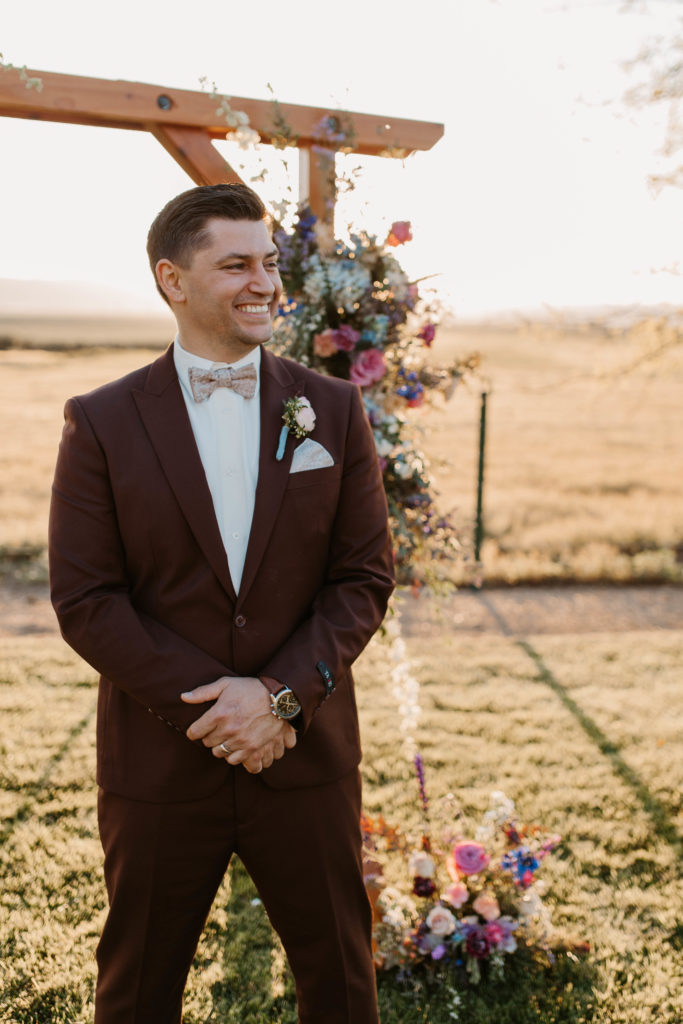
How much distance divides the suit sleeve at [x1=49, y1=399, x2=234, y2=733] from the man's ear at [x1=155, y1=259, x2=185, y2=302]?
38cm

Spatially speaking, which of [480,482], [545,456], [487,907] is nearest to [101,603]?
[487,907]

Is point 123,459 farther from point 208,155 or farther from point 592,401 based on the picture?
point 592,401

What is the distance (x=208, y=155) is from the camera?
2973mm

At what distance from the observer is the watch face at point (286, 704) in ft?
6.18

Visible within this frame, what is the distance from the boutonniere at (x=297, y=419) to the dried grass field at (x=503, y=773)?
1415mm

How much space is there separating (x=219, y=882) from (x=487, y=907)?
1237 mm

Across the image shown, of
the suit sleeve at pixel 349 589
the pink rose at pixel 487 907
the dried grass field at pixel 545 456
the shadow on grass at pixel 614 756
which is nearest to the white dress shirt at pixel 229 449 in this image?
the suit sleeve at pixel 349 589

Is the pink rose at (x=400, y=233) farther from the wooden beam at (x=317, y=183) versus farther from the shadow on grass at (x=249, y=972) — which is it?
the shadow on grass at (x=249, y=972)

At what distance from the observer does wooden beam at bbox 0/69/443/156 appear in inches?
109

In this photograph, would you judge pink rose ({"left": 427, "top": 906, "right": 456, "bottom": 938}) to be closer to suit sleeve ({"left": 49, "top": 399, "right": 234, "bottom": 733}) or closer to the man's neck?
suit sleeve ({"left": 49, "top": 399, "right": 234, "bottom": 733})

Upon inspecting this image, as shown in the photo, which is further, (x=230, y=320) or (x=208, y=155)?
(x=208, y=155)

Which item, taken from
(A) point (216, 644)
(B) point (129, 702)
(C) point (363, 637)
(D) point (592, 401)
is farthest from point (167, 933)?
(D) point (592, 401)

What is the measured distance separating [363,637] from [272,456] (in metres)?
0.53

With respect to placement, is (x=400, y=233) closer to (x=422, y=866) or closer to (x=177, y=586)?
(x=177, y=586)
